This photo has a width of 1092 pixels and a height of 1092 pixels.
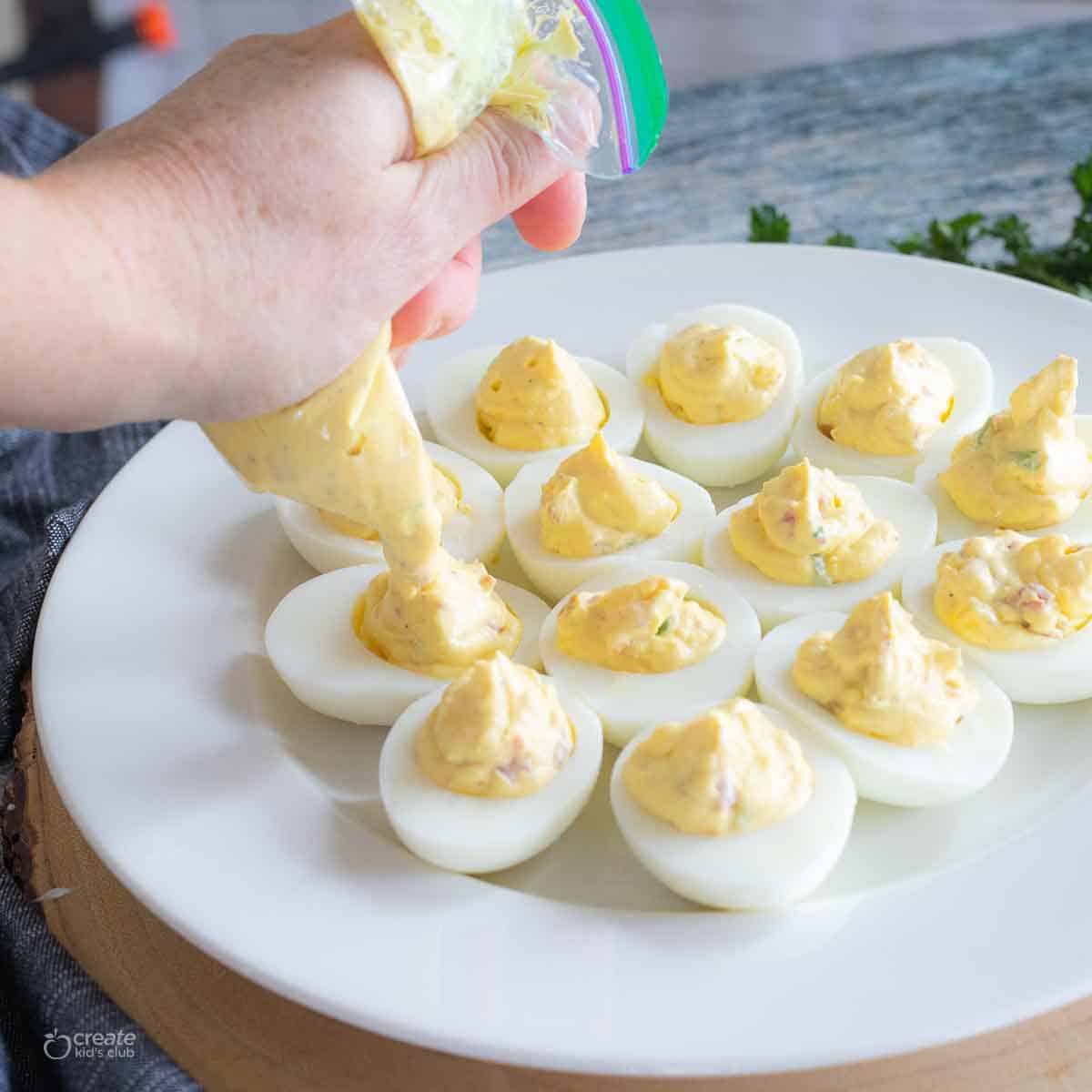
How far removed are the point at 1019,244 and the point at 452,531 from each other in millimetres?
1696

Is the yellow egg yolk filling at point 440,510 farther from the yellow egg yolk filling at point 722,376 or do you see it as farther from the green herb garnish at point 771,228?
the green herb garnish at point 771,228

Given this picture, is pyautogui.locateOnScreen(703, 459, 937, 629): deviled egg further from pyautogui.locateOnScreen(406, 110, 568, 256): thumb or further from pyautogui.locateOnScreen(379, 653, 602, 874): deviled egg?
pyautogui.locateOnScreen(406, 110, 568, 256): thumb

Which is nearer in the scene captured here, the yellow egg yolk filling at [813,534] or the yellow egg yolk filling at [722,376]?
the yellow egg yolk filling at [813,534]

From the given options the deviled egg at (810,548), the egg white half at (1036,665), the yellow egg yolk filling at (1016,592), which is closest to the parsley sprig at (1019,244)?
the deviled egg at (810,548)

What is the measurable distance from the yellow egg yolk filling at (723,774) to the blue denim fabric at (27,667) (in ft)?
2.37

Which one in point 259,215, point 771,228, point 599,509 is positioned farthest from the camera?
point 771,228

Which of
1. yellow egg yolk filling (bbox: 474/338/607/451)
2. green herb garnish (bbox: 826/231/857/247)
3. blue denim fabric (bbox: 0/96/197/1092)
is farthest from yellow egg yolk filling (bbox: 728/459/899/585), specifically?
green herb garnish (bbox: 826/231/857/247)

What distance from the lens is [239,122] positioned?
1799 mm

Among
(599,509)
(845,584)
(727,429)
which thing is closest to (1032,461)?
(845,584)

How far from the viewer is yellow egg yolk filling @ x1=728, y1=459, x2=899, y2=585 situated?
239cm

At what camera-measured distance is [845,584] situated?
2.43 metres

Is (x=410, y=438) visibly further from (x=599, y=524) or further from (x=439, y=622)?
(x=599, y=524)

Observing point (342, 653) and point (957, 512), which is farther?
point (957, 512)

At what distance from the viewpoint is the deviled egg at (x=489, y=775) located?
2.04m
